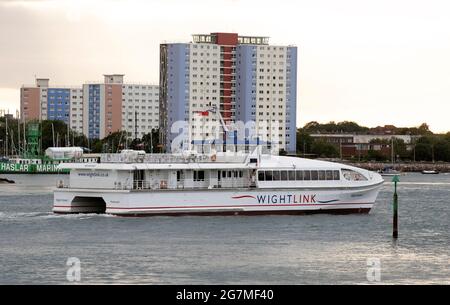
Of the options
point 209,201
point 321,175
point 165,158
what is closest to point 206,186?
point 209,201

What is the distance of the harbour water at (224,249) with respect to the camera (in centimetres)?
3155

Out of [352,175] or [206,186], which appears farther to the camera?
[352,175]

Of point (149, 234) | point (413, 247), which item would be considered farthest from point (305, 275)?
point (149, 234)

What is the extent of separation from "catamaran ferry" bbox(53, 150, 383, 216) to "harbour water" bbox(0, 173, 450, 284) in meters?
0.83

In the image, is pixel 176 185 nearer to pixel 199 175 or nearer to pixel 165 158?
pixel 199 175

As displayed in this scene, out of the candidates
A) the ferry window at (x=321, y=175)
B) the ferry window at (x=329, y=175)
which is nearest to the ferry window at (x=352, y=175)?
the ferry window at (x=329, y=175)

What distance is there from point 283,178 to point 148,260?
1813 cm

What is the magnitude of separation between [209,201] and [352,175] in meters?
→ 8.31

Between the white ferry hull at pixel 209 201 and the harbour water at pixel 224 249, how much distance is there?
2.17 feet

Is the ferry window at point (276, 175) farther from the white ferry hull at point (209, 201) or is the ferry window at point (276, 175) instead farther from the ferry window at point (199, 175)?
the ferry window at point (199, 175)

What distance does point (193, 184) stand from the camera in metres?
51.9

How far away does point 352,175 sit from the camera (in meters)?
54.0

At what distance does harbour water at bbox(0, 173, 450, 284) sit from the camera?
104 feet

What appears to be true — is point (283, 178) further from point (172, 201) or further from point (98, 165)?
point (98, 165)
